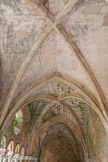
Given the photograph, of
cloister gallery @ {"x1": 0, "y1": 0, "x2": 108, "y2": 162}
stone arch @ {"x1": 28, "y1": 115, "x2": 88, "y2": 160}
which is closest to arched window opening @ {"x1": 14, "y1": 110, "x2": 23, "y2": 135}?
cloister gallery @ {"x1": 0, "y1": 0, "x2": 108, "y2": 162}

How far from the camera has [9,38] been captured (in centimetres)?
739

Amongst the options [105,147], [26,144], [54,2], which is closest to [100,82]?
[105,147]

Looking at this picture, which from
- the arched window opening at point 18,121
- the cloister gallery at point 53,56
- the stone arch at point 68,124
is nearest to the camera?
the cloister gallery at point 53,56

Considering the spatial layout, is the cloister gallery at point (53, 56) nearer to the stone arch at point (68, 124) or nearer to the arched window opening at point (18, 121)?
the arched window opening at point (18, 121)

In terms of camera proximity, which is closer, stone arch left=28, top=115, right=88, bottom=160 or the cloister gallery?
the cloister gallery

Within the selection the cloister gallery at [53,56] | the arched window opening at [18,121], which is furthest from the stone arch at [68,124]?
the cloister gallery at [53,56]

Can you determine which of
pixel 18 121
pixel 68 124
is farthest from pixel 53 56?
pixel 68 124

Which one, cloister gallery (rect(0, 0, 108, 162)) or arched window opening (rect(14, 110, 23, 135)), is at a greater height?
cloister gallery (rect(0, 0, 108, 162))

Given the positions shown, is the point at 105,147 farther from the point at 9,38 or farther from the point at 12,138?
the point at 9,38

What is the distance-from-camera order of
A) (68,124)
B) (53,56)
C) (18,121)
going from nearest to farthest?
(53,56) < (18,121) < (68,124)

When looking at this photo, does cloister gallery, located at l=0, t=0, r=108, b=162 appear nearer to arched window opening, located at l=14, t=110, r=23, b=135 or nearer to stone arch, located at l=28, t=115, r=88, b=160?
arched window opening, located at l=14, t=110, r=23, b=135

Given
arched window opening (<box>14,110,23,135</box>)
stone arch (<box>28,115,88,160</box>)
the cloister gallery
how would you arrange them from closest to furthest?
1. the cloister gallery
2. arched window opening (<box>14,110,23,135</box>)
3. stone arch (<box>28,115,88,160</box>)

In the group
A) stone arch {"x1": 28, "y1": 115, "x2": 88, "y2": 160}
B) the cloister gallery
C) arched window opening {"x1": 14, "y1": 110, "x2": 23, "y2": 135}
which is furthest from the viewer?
stone arch {"x1": 28, "y1": 115, "x2": 88, "y2": 160}

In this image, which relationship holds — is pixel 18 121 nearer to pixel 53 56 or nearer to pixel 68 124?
pixel 68 124
